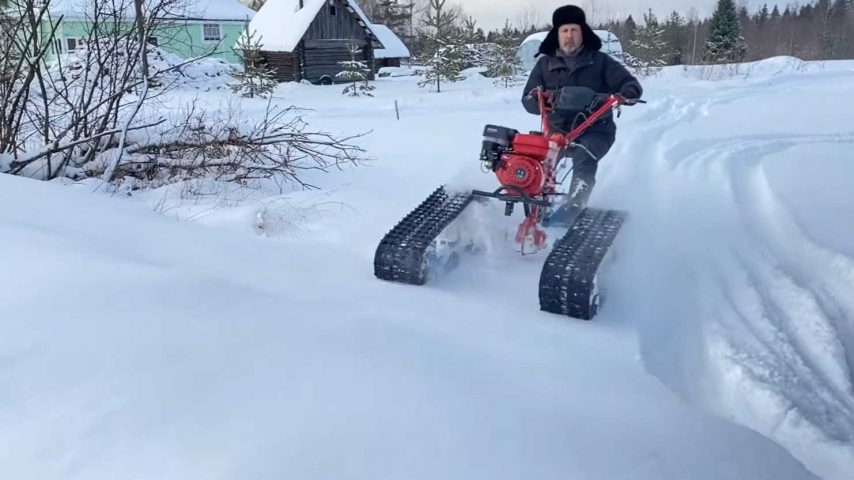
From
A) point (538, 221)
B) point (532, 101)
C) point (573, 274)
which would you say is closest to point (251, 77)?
point (532, 101)

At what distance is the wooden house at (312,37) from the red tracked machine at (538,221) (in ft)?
81.4

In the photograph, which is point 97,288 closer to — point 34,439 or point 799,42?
point 34,439

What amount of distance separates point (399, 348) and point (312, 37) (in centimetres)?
2746

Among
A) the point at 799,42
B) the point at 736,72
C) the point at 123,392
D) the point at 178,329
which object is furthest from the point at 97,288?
the point at 799,42

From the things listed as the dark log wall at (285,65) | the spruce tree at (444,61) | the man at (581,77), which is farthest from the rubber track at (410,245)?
the dark log wall at (285,65)

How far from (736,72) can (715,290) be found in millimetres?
20223

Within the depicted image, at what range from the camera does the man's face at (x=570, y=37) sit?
4.77 meters

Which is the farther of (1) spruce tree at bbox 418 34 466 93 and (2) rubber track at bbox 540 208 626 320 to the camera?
(1) spruce tree at bbox 418 34 466 93

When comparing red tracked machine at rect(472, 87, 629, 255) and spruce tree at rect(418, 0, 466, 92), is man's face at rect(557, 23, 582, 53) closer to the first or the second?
Result: red tracked machine at rect(472, 87, 629, 255)

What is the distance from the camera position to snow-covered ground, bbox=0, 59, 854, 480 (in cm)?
204

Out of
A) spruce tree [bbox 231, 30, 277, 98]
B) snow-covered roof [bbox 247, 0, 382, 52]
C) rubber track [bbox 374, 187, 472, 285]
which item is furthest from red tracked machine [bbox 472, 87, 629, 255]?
snow-covered roof [bbox 247, 0, 382, 52]

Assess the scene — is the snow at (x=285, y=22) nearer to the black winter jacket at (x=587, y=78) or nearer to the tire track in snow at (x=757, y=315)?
the black winter jacket at (x=587, y=78)

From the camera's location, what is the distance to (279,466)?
1.90 meters

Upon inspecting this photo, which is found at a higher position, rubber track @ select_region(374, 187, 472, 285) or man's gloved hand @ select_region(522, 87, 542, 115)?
man's gloved hand @ select_region(522, 87, 542, 115)
